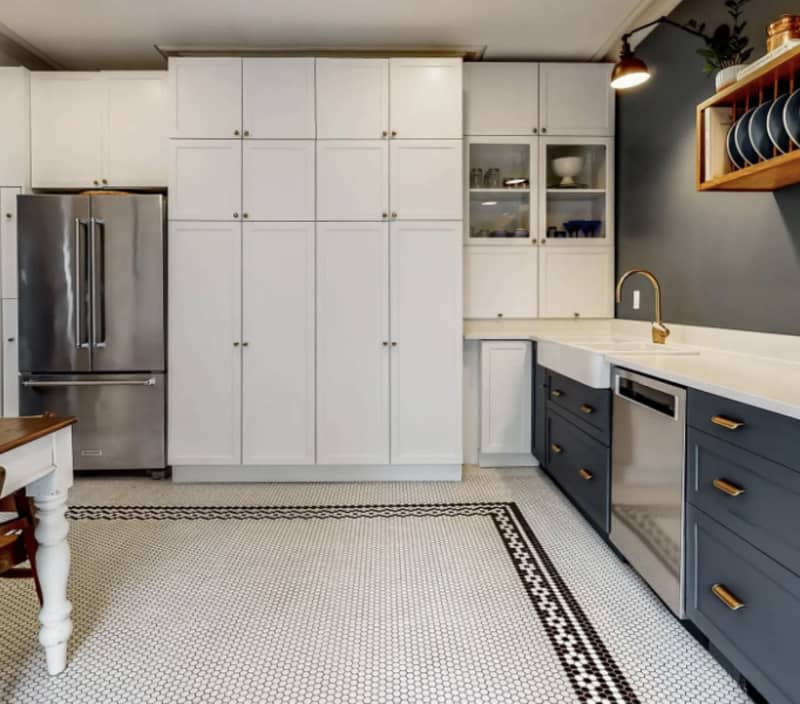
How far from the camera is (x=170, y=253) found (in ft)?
11.3

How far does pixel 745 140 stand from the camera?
203 centimetres

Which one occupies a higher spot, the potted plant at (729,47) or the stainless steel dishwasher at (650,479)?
the potted plant at (729,47)

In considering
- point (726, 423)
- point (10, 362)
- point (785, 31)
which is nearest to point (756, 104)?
point (785, 31)

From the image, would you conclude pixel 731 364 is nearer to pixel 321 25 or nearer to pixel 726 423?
pixel 726 423

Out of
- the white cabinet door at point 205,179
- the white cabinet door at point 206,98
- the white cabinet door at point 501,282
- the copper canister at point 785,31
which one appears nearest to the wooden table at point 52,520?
the white cabinet door at point 205,179

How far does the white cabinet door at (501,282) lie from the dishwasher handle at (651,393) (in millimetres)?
1539

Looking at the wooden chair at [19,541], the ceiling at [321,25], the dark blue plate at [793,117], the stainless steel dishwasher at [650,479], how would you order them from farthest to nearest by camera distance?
the ceiling at [321,25]
the stainless steel dishwasher at [650,479]
the dark blue plate at [793,117]
the wooden chair at [19,541]

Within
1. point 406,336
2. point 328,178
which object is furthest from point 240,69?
point 406,336

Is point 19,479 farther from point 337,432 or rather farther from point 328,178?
point 328,178

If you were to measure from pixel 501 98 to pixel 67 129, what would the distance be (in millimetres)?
2859

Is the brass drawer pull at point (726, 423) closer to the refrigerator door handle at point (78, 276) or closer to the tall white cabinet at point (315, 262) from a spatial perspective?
the tall white cabinet at point (315, 262)

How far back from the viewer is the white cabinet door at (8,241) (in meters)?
3.52

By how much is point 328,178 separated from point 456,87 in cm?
97

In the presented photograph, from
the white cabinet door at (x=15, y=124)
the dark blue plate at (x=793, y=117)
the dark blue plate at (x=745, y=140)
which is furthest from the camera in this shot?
the white cabinet door at (x=15, y=124)
